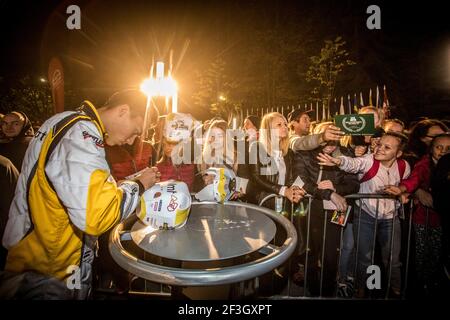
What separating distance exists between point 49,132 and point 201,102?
18734 mm

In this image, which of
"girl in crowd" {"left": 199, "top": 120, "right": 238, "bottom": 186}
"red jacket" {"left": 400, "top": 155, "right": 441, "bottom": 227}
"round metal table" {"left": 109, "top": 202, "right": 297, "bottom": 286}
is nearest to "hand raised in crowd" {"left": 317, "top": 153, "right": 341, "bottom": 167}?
"red jacket" {"left": 400, "top": 155, "right": 441, "bottom": 227}

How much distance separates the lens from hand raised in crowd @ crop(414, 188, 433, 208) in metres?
3.10

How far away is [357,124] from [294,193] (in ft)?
3.64

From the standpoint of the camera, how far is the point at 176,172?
3.72m

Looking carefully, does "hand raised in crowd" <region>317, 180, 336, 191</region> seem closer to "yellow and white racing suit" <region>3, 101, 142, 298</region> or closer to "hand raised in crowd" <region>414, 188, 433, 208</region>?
"hand raised in crowd" <region>414, 188, 433, 208</region>

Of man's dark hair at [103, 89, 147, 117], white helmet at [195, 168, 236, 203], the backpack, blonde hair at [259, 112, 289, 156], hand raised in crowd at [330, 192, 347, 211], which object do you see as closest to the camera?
man's dark hair at [103, 89, 147, 117]

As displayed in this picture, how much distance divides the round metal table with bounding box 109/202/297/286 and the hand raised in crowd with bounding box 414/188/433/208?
2.09 metres

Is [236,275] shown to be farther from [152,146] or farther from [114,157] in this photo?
[152,146]

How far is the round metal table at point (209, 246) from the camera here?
1429 mm

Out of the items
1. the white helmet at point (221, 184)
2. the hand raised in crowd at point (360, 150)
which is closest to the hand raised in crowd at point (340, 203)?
the white helmet at point (221, 184)

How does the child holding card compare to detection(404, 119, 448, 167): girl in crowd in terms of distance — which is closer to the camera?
the child holding card

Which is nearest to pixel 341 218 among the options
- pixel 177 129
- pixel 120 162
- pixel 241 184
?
pixel 241 184

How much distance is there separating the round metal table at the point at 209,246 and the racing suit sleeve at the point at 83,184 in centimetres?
28

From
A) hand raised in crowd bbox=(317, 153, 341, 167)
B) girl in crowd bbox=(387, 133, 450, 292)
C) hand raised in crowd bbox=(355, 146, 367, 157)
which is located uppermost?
hand raised in crowd bbox=(355, 146, 367, 157)
